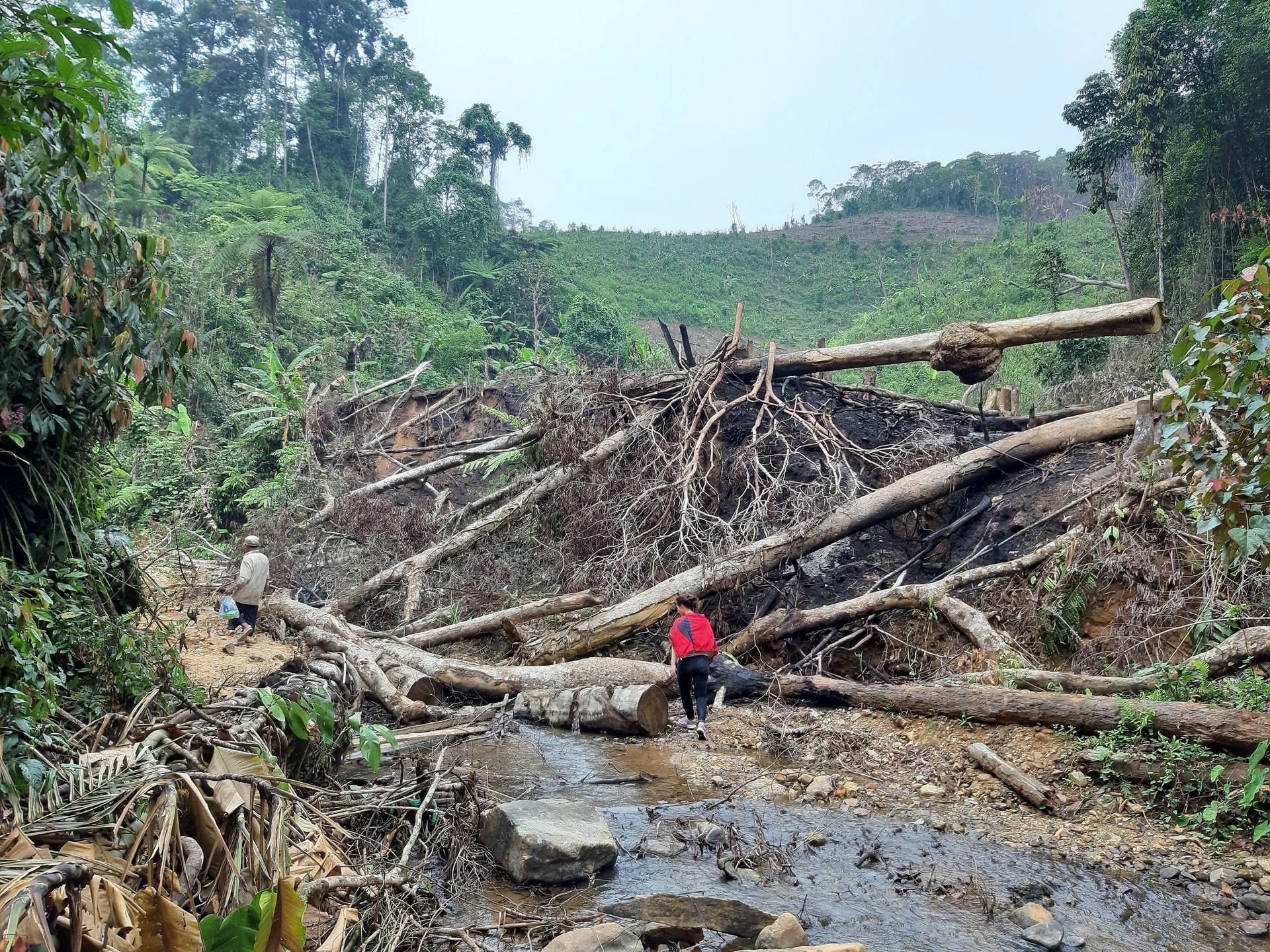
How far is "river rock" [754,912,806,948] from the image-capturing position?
3418mm

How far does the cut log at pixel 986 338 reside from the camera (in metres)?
8.18

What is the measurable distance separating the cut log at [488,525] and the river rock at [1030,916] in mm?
7044

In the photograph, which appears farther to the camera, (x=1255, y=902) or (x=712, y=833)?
(x=712, y=833)

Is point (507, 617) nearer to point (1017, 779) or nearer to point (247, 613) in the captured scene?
point (247, 613)

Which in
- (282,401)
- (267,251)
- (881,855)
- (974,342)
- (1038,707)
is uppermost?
(267,251)

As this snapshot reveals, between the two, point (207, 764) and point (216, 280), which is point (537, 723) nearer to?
point (207, 764)

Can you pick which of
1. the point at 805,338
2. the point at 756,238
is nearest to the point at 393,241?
Result: the point at 805,338

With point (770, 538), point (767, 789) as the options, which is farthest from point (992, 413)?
point (767, 789)

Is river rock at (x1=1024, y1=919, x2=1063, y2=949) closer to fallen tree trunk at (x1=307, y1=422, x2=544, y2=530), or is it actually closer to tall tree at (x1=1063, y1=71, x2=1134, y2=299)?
fallen tree trunk at (x1=307, y1=422, x2=544, y2=530)

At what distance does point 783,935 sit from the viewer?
3.43 m

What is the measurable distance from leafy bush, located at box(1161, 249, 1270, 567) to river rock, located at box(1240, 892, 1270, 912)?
61.5 inches

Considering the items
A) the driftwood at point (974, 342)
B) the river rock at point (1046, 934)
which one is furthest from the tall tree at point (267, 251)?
the river rock at point (1046, 934)

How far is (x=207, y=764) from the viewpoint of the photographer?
10.3 ft

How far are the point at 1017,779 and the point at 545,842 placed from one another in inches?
119
